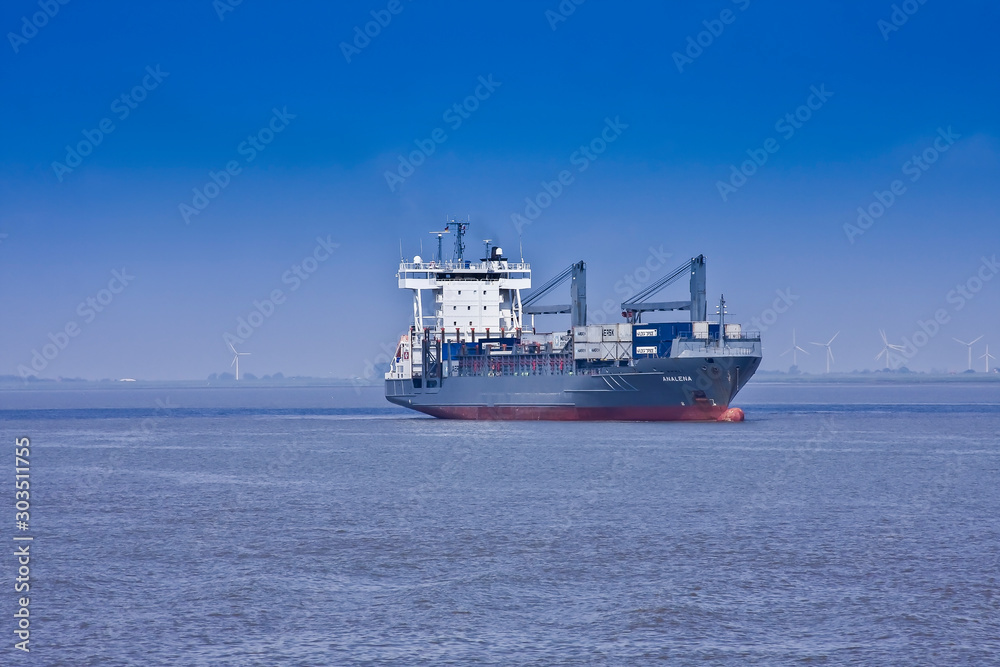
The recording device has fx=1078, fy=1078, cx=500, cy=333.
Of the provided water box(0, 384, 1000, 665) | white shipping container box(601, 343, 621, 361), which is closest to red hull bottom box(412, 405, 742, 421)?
white shipping container box(601, 343, 621, 361)

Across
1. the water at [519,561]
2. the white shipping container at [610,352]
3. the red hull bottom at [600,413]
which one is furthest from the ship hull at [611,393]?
the water at [519,561]

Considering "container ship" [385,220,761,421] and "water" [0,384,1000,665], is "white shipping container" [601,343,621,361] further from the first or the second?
"water" [0,384,1000,665]

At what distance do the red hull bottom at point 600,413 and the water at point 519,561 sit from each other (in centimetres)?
1882

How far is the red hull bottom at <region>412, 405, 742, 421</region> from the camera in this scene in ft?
217

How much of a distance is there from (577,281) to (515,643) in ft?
192

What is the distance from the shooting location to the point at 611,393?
216ft

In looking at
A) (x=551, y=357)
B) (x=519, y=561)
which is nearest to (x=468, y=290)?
(x=551, y=357)

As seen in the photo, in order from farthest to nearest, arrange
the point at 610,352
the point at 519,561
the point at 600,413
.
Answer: the point at 600,413, the point at 610,352, the point at 519,561

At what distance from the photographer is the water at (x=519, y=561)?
1673cm

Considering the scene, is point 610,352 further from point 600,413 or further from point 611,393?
point 600,413

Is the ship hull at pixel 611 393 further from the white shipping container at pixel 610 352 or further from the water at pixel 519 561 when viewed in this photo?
the water at pixel 519 561

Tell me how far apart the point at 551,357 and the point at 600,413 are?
5212mm

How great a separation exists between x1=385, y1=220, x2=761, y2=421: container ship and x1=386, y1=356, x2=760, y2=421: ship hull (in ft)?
0.21

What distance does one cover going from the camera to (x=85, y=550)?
80.9ft
